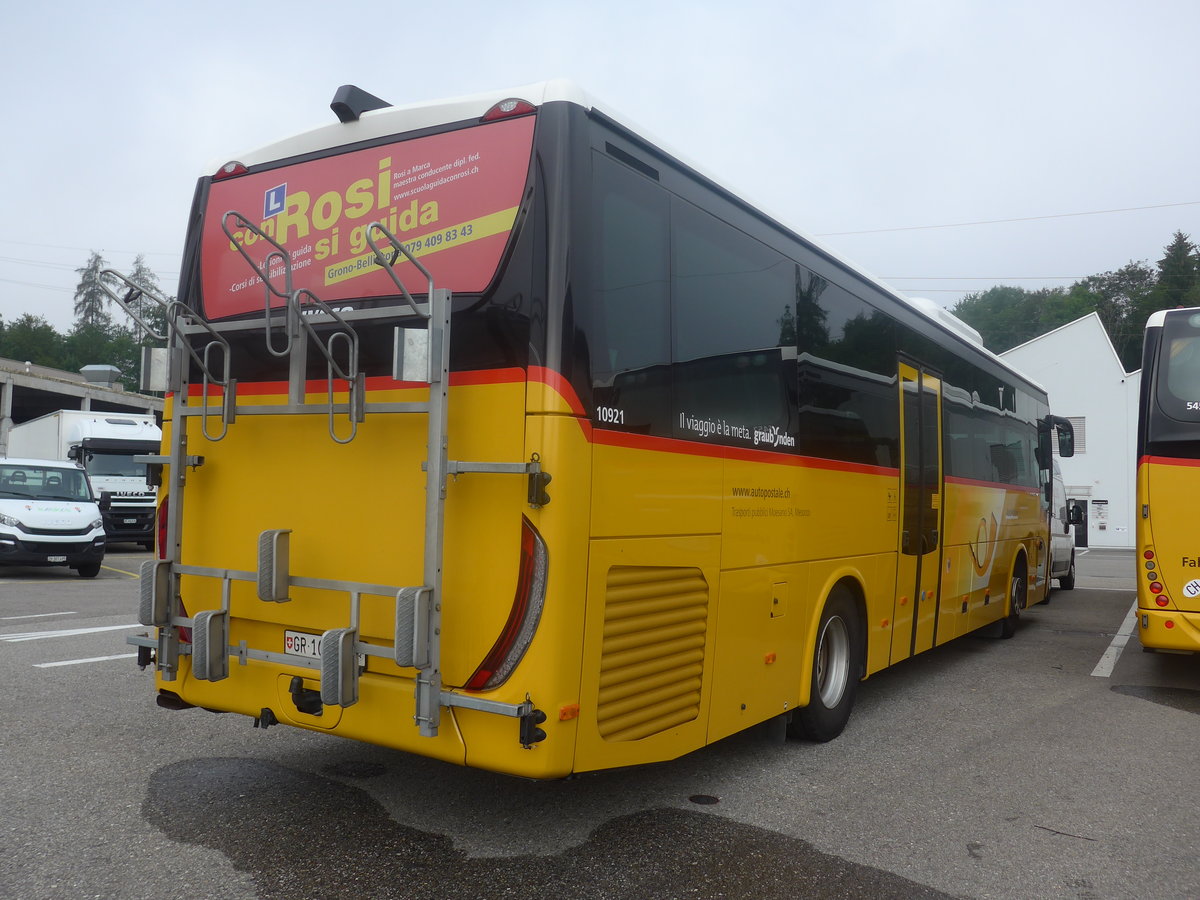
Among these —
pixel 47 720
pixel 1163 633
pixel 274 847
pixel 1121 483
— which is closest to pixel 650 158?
pixel 274 847

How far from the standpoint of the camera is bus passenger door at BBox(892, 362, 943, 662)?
724cm

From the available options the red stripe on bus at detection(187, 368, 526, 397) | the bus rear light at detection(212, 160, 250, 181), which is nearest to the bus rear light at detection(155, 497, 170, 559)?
the red stripe on bus at detection(187, 368, 526, 397)

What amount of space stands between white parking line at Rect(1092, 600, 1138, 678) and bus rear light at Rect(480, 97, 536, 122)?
7592 millimetres

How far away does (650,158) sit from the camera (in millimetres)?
4430

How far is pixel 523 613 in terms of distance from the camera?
3.71 meters

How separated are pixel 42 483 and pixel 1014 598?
51.4 ft

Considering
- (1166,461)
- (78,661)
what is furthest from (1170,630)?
(78,661)

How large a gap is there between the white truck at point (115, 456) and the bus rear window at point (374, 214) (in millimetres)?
17632

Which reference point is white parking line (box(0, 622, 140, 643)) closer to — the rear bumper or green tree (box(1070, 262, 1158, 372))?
the rear bumper

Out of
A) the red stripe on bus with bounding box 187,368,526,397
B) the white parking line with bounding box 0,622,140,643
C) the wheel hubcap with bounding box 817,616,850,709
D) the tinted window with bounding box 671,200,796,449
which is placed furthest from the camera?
the white parking line with bounding box 0,622,140,643

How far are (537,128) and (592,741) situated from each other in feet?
8.31

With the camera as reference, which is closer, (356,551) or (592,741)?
(592,741)

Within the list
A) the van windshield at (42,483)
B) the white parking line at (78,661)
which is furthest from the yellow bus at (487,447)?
the van windshield at (42,483)

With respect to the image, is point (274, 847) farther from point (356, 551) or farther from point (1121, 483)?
point (1121, 483)
